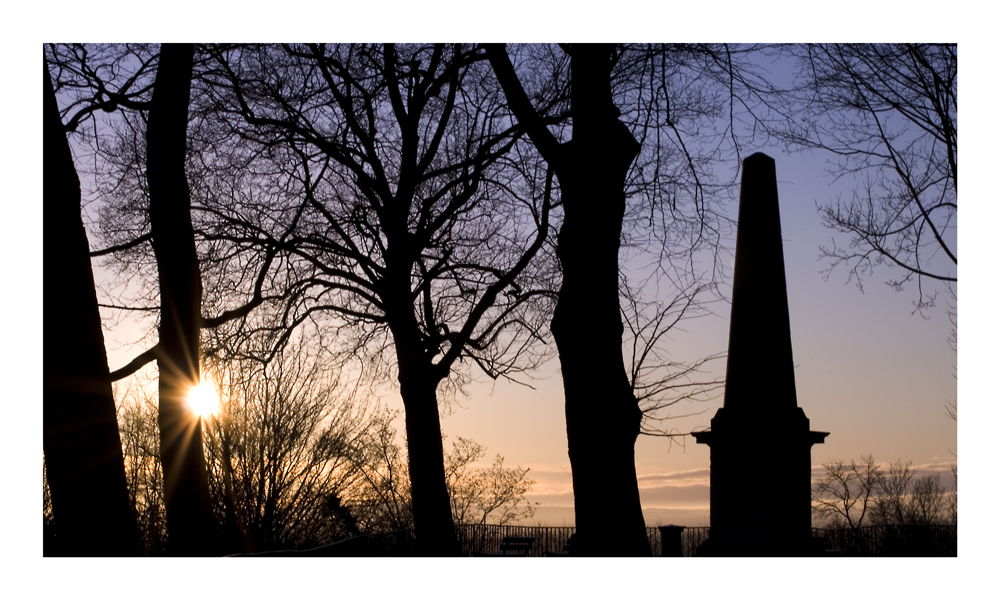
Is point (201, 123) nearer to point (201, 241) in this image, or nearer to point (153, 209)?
point (201, 241)

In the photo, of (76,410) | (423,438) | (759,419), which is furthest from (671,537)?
(76,410)

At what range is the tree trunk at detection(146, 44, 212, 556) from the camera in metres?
8.69

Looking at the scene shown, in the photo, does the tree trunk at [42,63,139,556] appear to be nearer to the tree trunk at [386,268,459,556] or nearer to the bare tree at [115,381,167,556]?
the tree trunk at [386,268,459,556]

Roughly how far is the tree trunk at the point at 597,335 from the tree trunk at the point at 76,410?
13.0 ft

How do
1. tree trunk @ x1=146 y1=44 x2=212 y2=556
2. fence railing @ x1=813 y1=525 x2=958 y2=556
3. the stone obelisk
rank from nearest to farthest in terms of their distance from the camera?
tree trunk @ x1=146 y1=44 x2=212 y2=556 → the stone obelisk → fence railing @ x1=813 y1=525 x2=958 y2=556

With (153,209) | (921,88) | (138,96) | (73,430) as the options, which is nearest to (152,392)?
(138,96)

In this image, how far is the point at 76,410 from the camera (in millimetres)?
6586

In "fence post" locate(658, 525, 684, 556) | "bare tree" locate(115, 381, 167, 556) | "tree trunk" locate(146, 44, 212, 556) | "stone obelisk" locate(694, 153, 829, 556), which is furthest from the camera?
"bare tree" locate(115, 381, 167, 556)

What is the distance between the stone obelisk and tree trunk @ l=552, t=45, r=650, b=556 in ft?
12.9

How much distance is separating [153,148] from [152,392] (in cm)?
1262

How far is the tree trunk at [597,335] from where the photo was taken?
8.02 metres

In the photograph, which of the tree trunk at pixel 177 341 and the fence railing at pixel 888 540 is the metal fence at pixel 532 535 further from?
the tree trunk at pixel 177 341

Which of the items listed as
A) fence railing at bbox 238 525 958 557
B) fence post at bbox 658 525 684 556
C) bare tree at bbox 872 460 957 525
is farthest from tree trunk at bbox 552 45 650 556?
bare tree at bbox 872 460 957 525

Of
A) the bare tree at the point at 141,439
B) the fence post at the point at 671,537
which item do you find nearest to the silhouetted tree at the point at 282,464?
the bare tree at the point at 141,439
